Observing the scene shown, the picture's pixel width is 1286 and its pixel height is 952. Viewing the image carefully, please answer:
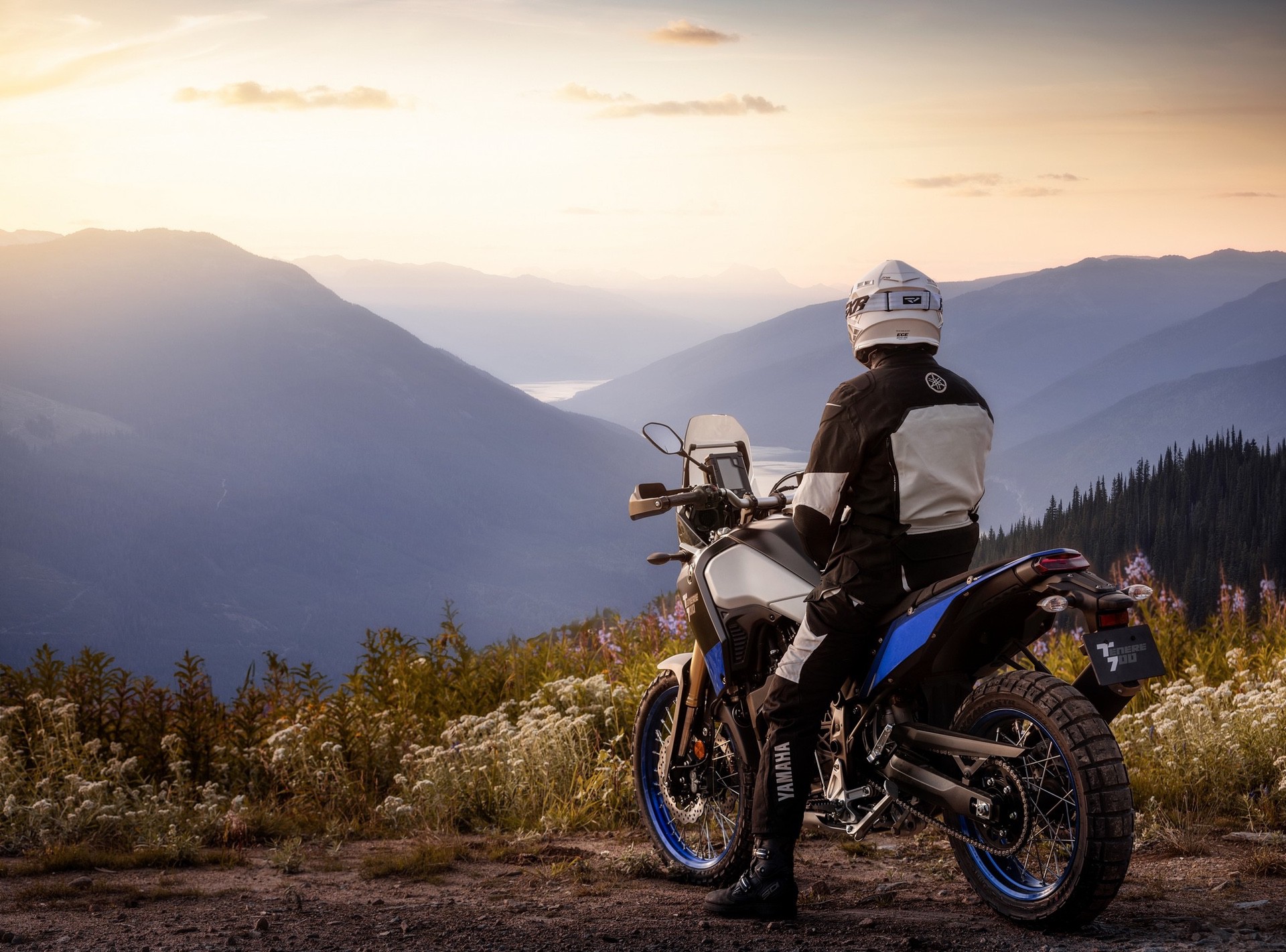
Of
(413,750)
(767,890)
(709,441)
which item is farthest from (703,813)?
(413,750)

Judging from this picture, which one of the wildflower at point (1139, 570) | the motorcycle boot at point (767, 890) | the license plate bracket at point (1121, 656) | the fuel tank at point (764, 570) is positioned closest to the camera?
the license plate bracket at point (1121, 656)

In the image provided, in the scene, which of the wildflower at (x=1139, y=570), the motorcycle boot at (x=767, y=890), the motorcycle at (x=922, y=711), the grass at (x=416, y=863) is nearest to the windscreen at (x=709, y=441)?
the motorcycle at (x=922, y=711)

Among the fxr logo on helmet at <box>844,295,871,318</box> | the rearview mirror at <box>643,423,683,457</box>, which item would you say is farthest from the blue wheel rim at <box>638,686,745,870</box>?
the fxr logo on helmet at <box>844,295,871,318</box>

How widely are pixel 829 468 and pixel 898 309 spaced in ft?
2.23

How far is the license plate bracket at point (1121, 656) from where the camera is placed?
12.5ft

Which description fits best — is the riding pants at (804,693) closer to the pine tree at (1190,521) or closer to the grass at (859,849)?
the grass at (859,849)

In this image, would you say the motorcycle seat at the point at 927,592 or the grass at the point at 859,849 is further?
the grass at the point at 859,849

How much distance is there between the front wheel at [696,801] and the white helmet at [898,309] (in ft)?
6.08

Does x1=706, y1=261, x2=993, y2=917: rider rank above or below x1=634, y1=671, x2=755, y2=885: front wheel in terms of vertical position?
above

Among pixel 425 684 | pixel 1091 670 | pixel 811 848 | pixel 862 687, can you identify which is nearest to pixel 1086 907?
pixel 1091 670

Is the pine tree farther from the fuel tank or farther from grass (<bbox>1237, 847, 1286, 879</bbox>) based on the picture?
the fuel tank

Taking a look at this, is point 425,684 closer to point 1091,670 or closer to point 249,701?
point 249,701

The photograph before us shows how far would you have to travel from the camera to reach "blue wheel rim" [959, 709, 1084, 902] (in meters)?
3.97

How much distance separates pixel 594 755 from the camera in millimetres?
7645
